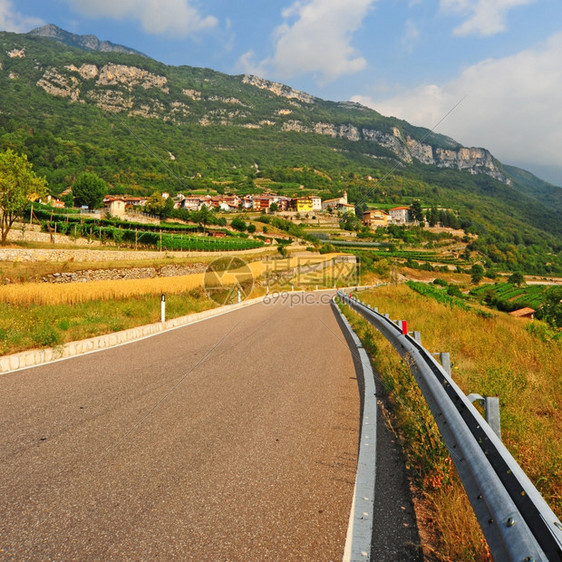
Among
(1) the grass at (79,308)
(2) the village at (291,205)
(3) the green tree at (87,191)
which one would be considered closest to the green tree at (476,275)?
(2) the village at (291,205)

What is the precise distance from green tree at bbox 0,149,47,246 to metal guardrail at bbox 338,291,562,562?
149 feet

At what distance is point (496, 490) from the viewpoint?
197 centimetres

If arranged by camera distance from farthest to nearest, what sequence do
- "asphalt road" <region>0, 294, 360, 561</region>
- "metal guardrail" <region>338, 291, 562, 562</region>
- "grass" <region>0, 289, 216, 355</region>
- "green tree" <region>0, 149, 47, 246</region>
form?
"green tree" <region>0, 149, 47, 246</region> < "grass" <region>0, 289, 216, 355</region> < "asphalt road" <region>0, 294, 360, 561</region> < "metal guardrail" <region>338, 291, 562, 562</region>

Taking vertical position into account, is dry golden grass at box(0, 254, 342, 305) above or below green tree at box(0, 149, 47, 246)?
below

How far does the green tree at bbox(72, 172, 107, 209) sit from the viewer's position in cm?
9619

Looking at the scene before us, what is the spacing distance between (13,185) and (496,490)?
4840 centimetres

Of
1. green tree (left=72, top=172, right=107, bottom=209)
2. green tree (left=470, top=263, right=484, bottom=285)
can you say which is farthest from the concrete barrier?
green tree (left=72, top=172, right=107, bottom=209)

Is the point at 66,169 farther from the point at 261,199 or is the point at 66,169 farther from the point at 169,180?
the point at 261,199

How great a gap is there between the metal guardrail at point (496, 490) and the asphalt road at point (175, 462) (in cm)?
87

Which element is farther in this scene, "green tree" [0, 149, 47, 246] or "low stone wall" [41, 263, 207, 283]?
"green tree" [0, 149, 47, 246]

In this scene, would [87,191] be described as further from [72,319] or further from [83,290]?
[72,319]

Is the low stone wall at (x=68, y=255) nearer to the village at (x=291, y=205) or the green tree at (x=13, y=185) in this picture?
the green tree at (x=13, y=185)

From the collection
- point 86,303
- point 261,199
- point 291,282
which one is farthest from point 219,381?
point 261,199

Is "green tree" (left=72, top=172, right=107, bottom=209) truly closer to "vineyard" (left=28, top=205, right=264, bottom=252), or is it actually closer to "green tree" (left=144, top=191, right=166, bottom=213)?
"green tree" (left=144, top=191, right=166, bottom=213)
